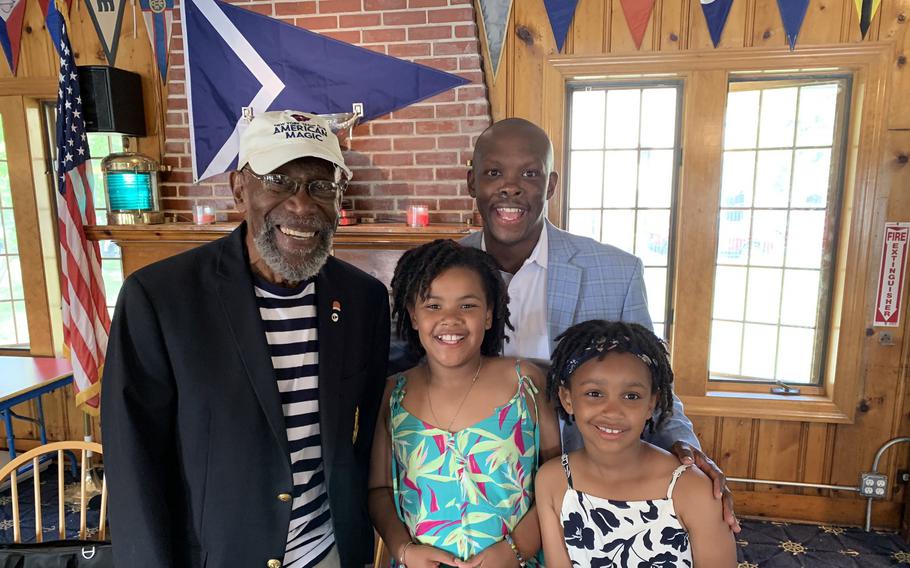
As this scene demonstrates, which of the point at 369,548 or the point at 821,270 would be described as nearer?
the point at 369,548

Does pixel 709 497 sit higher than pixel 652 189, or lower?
lower

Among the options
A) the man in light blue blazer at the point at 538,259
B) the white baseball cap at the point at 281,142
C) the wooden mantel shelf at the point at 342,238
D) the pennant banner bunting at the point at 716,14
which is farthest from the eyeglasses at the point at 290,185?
the pennant banner bunting at the point at 716,14

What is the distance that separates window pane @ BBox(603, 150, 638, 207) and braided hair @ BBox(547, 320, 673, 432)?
190 cm

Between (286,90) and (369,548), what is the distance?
246 cm

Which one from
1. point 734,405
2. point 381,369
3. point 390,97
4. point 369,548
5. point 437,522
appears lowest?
point 734,405

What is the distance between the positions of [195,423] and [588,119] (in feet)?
8.72

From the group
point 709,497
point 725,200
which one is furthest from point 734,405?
point 709,497

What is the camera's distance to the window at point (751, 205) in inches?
111

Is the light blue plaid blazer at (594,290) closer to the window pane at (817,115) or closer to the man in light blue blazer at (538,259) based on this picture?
the man in light blue blazer at (538,259)

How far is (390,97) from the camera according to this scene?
293 centimetres

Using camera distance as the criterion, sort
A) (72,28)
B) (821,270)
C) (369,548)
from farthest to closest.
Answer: (72,28) < (821,270) < (369,548)

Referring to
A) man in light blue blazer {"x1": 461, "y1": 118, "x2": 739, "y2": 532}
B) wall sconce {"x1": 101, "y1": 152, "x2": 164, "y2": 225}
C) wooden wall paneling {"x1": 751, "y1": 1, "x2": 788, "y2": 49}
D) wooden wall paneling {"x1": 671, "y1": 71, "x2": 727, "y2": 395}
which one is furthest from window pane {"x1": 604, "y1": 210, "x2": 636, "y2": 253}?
wall sconce {"x1": 101, "y1": 152, "x2": 164, "y2": 225}

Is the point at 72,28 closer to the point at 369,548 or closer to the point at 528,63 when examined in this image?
the point at 528,63

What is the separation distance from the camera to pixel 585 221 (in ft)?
10.5
